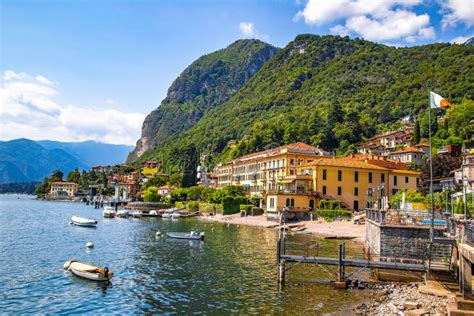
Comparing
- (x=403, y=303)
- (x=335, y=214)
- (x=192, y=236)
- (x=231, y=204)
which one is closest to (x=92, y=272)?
(x=403, y=303)

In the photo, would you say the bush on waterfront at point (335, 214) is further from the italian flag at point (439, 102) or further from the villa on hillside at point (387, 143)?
the villa on hillside at point (387, 143)

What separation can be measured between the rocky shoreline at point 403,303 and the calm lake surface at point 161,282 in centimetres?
131

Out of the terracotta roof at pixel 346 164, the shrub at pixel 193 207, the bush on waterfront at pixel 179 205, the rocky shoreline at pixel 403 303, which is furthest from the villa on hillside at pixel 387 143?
the rocky shoreline at pixel 403 303

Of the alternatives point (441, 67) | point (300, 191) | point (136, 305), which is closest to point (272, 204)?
point (300, 191)

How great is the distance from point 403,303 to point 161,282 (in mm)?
15553

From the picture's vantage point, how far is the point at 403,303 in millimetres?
21109

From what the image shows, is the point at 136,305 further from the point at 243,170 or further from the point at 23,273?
the point at 243,170

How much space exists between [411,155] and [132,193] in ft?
396

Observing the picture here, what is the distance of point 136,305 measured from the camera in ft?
77.2

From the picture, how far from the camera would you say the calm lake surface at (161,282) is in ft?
75.5

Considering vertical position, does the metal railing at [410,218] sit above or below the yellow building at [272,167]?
below

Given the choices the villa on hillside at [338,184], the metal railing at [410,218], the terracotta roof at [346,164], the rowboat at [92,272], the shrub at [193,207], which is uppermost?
the terracotta roof at [346,164]

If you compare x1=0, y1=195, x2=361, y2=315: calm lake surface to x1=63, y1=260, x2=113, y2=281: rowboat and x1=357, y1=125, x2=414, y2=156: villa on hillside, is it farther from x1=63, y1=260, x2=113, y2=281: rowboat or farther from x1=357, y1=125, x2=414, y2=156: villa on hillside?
x1=357, y1=125, x2=414, y2=156: villa on hillside

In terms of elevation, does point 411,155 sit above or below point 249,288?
above
